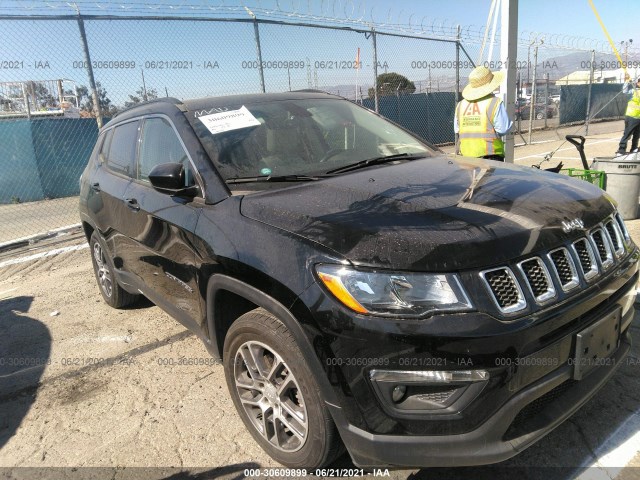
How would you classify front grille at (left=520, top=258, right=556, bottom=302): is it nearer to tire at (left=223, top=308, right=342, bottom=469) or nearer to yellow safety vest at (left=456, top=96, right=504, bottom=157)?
tire at (left=223, top=308, right=342, bottom=469)

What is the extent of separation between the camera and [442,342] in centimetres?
178

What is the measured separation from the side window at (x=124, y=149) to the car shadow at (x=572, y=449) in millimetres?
2712

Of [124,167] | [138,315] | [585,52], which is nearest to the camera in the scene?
[124,167]

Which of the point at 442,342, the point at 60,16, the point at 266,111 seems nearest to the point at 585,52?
the point at 60,16

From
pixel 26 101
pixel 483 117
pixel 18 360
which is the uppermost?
pixel 26 101

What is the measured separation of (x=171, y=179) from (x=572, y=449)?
8.19ft

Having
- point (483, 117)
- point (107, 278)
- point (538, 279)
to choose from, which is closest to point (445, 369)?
point (538, 279)

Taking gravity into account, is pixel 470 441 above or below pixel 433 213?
below

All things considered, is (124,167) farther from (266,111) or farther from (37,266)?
(37,266)

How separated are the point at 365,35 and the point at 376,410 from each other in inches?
406

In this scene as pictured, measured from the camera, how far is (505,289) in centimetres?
188

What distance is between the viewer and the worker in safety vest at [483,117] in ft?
18.1

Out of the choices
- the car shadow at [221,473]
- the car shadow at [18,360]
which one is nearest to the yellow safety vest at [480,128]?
the car shadow at [221,473]

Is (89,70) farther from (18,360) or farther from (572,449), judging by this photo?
(572,449)
